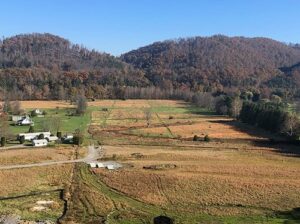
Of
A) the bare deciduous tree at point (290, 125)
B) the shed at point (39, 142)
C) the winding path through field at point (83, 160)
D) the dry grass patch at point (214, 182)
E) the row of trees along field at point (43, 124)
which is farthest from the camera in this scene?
the bare deciduous tree at point (290, 125)

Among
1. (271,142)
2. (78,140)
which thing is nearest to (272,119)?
(271,142)

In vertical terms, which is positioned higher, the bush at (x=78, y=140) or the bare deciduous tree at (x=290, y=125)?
the bare deciduous tree at (x=290, y=125)

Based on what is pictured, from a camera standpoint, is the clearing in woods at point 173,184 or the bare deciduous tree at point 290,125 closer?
the clearing in woods at point 173,184

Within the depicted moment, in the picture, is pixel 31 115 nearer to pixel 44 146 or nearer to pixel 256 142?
pixel 44 146

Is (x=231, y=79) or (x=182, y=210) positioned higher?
(x=231, y=79)

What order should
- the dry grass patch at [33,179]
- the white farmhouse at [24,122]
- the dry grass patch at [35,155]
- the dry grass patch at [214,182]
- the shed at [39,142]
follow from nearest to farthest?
the dry grass patch at [214,182], the dry grass patch at [33,179], the dry grass patch at [35,155], the shed at [39,142], the white farmhouse at [24,122]

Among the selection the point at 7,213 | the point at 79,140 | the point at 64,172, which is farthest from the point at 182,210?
the point at 79,140

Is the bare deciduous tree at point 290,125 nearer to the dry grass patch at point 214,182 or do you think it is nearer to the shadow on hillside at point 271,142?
the shadow on hillside at point 271,142

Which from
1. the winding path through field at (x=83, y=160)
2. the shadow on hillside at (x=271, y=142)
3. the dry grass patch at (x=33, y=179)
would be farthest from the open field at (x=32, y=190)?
the shadow on hillside at (x=271, y=142)

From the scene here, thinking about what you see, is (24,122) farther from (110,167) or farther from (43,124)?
(110,167)
